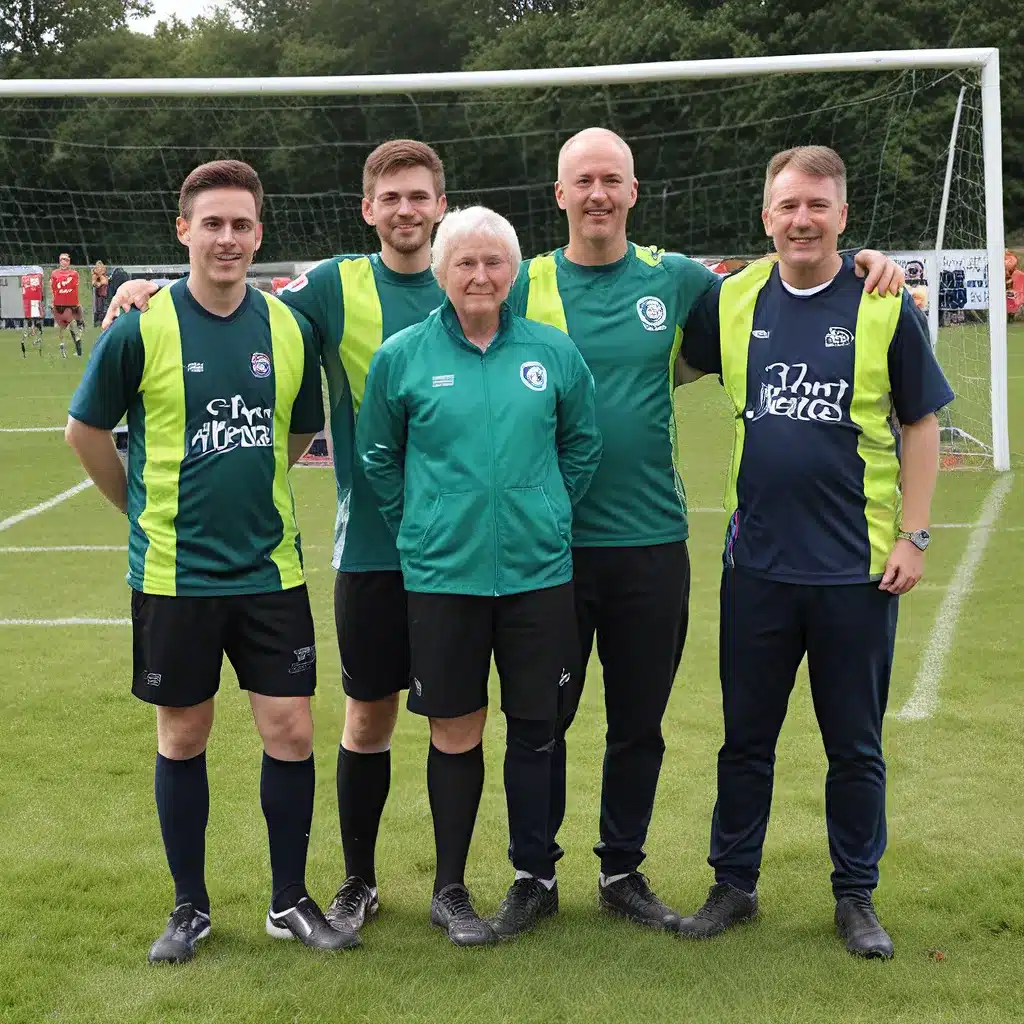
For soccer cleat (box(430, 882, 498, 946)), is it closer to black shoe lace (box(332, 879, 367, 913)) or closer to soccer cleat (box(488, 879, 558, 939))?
soccer cleat (box(488, 879, 558, 939))

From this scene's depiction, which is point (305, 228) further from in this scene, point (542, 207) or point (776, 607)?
point (776, 607)

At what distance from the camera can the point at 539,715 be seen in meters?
3.45

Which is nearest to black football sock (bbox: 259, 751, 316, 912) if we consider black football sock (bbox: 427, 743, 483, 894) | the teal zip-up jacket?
black football sock (bbox: 427, 743, 483, 894)

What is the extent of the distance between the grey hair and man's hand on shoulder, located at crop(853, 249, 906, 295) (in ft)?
2.89

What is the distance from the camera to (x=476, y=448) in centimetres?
333

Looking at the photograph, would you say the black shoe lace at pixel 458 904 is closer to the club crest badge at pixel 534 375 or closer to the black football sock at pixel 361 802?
the black football sock at pixel 361 802

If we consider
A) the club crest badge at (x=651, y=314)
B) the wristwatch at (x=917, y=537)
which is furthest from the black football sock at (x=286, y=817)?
the wristwatch at (x=917, y=537)

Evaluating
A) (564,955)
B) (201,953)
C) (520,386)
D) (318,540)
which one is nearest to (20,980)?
(201,953)

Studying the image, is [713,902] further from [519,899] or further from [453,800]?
[453,800]

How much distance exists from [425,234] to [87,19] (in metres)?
55.4

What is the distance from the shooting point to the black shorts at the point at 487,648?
339 centimetres

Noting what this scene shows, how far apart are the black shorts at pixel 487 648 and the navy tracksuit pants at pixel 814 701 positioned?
1.66 feet

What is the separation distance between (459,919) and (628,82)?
22.9ft

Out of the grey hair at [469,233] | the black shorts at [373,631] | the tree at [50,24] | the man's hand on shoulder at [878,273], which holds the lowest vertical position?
the black shorts at [373,631]
